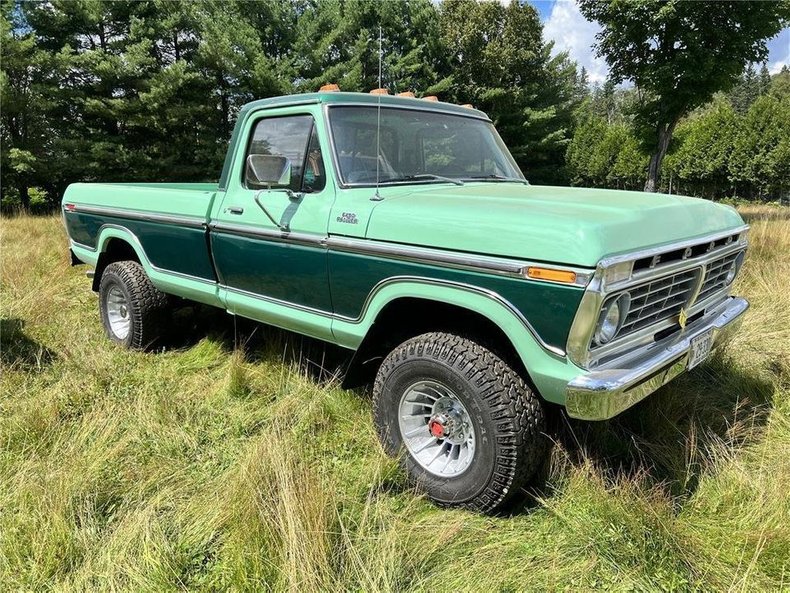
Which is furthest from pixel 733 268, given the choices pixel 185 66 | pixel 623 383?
pixel 185 66

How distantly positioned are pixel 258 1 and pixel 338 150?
20.2m

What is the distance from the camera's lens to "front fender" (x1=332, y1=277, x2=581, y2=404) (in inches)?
88.9

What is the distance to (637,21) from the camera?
14039 mm

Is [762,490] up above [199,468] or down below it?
above

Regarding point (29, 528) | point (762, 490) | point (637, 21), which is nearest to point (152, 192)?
point (29, 528)

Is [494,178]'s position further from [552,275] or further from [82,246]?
[82,246]

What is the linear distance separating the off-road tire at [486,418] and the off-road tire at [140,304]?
268 centimetres

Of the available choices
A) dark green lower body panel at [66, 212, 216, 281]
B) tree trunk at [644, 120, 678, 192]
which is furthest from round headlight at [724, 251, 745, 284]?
tree trunk at [644, 120, 678, 192]

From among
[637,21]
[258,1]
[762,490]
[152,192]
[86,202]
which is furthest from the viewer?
[258,1]

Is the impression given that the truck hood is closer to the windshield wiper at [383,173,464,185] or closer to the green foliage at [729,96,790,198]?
the windshield wiper at [383,173,464,185]

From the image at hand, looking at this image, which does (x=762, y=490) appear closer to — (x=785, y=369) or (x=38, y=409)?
(x=785, y=369)

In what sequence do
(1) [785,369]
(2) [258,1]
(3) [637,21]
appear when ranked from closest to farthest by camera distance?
(1) [785,369] → (3) [637,21] → (2) [258,1]

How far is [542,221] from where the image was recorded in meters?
2.27

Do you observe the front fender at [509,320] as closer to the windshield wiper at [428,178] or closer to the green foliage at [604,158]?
the windshield wiper at [428,178]
